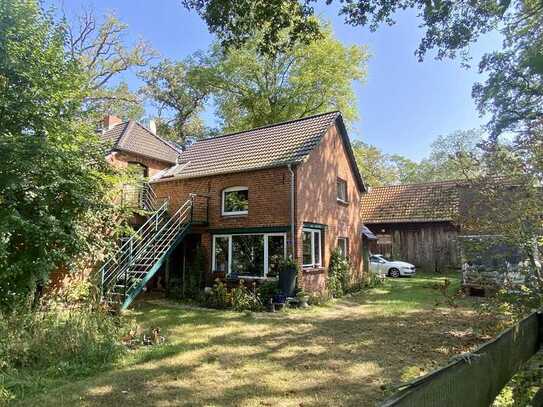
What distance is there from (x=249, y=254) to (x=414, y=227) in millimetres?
16126

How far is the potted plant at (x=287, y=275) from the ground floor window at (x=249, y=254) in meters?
0.55

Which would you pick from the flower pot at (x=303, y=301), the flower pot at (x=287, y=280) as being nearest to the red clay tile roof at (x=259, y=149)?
the flower pot at (x=287, y=280)

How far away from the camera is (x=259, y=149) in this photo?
641 inches

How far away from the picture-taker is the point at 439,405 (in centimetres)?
200

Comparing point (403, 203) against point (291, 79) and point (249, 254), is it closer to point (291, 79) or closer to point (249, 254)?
point (291, 79)

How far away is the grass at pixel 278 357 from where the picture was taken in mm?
5527

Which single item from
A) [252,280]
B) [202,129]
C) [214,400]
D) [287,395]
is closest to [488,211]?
[287,395]

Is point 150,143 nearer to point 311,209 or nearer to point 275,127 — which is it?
point 275,127

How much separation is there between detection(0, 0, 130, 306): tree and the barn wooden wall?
22.1 m

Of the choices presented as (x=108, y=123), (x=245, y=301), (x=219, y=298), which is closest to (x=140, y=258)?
(x=219, y=298)

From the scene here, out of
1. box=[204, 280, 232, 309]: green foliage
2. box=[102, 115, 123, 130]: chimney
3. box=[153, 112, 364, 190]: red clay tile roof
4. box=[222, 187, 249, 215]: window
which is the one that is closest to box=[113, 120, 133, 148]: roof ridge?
box=[102, 115, 123, 130]: chimney

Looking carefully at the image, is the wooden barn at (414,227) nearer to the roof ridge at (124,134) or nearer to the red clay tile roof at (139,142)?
the red clay tile roof at (139,142)

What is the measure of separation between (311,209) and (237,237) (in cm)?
312

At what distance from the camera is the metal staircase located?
11.5 metres
